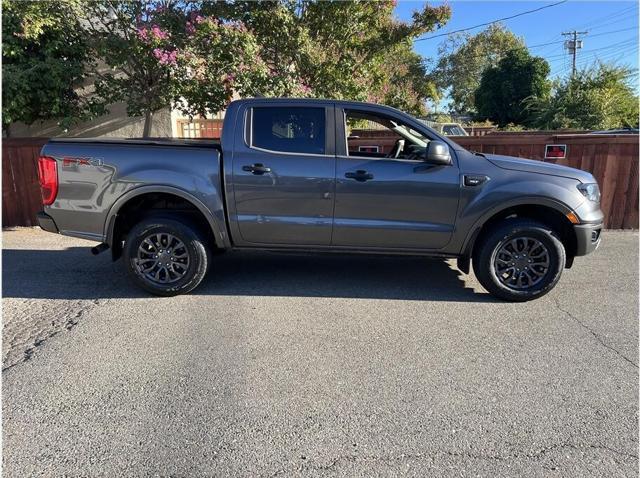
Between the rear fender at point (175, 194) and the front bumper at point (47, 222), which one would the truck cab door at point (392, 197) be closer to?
the rear fender at point (175, 194)

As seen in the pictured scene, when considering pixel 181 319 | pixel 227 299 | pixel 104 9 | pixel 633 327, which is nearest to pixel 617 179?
pixel 633 327

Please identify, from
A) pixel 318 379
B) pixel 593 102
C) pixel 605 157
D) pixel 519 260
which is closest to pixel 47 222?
pixel 318 379

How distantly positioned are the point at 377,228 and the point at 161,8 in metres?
6.19

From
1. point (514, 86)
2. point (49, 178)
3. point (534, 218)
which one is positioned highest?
point (514, 86)

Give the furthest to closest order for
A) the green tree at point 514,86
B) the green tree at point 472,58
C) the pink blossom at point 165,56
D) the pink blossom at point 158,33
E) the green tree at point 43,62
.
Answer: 1. the green tree at point 472,58
2. the green tree at point 514,86
3. the green tree at point 43,62
4. the pink blossom at point 158,33
5. the pink blossom at point 165,56

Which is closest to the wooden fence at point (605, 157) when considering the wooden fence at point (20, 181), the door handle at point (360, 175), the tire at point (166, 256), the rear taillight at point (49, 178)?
the door handle at point (360, 175)

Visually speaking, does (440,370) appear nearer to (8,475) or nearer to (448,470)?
→ (448,470)

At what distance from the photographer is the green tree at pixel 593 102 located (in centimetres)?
2112

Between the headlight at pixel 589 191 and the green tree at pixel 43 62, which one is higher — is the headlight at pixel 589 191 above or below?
below

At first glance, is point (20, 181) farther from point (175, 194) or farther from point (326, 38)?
point (326, 38)

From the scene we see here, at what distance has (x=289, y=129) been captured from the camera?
4.68m

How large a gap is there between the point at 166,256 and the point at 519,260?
11.7ft

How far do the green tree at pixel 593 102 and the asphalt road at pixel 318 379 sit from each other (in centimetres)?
1923

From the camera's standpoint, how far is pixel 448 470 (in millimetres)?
2371
